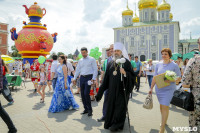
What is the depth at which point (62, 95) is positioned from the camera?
6.07 m

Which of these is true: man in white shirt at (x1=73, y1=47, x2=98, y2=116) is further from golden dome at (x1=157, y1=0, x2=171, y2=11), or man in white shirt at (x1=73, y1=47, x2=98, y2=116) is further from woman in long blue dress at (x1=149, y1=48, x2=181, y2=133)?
golden dome at (x1=157, y1=0, x2=171, y2=11)

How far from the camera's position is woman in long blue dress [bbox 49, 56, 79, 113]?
19.4ft

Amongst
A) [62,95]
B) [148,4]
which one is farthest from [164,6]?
[62,95]

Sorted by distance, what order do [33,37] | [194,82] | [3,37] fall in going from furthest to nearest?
[3,37], [33,37], [194,82]

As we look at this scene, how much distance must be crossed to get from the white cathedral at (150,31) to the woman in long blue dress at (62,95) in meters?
43.4

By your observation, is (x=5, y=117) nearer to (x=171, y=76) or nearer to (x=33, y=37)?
(x=171, y=76)

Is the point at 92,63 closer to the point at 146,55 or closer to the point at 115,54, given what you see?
the point at 115,54

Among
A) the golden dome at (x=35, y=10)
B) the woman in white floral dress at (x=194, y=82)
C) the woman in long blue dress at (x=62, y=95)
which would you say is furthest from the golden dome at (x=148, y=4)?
the woman in white floral dress at (x=194, y=82)

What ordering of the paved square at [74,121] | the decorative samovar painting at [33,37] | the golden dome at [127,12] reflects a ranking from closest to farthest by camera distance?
the paved square at [74,121]
the decorative samovar painting at [33,37]
the golden dome at [127,12]

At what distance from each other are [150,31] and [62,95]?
4505 centimetres

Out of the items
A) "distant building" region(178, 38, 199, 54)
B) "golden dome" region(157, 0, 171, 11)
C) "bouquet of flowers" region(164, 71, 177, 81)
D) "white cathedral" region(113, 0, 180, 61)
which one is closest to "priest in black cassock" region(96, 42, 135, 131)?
"bouquet of flowers" region(164, 71, 177, 81)

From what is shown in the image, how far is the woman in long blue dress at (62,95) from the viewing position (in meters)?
5.91

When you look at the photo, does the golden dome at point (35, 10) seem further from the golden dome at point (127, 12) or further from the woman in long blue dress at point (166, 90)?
the golden dome at point (127, 12)

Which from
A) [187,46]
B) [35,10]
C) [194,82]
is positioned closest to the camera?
[194,82]
